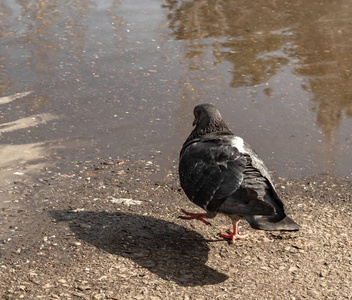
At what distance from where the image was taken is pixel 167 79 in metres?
8.32

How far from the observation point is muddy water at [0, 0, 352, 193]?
259 inches

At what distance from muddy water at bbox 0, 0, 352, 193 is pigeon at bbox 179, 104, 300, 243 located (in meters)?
1.36

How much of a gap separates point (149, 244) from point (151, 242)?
0.04 meters

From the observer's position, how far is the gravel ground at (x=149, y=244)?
170 inches

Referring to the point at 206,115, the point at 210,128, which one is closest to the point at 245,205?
the point at 210,128

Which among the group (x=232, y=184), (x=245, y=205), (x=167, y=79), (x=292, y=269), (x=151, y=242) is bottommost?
(x=292, y=269)

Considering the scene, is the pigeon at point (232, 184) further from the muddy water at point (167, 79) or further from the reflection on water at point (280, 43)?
the reflection on water at point (280, 43)

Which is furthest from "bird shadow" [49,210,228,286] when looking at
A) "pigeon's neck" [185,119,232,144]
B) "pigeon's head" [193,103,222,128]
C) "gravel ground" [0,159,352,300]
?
"pigeon's head" [193,103,222,128]

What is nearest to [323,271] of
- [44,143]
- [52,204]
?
[52,204]

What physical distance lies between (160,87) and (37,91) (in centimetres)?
172

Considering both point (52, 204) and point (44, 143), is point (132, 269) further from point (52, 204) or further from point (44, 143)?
point (44, 143)

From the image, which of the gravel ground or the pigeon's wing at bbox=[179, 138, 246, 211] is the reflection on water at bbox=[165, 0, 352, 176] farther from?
the pigeon's wing at bbox=[179, 138, 246, 211]

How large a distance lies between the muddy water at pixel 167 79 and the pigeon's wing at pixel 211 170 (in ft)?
4.37

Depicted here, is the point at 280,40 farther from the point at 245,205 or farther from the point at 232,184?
the point at 245,205
